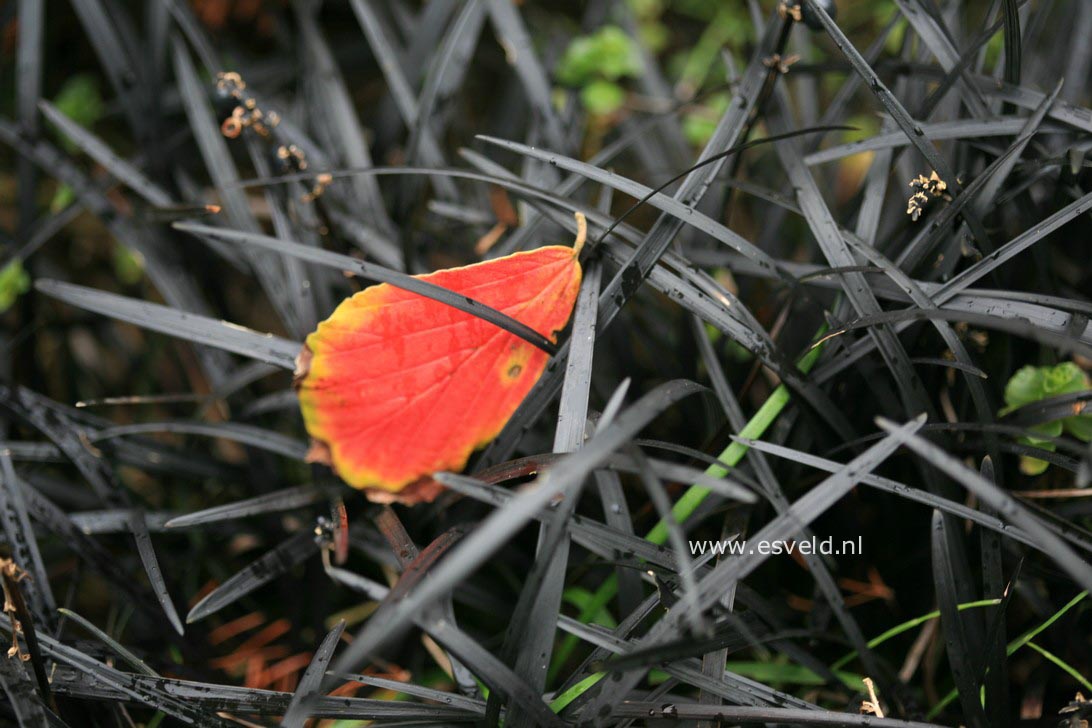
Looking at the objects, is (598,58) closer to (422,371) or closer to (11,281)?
(422,371)

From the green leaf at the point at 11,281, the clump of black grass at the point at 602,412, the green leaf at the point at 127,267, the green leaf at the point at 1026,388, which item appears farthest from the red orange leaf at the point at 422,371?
the green leaf at the point at 127,267

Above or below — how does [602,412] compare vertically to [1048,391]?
below

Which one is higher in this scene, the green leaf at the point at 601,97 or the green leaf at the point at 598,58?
the green leaf at the point at 598,58

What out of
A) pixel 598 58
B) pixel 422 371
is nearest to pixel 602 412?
pixel 422 371

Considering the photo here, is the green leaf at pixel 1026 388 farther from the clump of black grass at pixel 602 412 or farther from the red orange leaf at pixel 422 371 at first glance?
the red orange leaf at pixel 422 371

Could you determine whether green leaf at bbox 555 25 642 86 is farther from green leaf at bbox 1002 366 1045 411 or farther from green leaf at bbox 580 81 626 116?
green leaf at bbox 1002 366 1045 411

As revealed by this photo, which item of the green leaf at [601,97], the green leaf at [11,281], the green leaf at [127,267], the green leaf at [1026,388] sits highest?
the green leaf at [601,97]

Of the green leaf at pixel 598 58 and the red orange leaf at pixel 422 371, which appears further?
the green leaf at pixel 598 58

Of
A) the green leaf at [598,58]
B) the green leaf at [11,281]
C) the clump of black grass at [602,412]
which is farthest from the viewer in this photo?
the green leaf at [598,58]

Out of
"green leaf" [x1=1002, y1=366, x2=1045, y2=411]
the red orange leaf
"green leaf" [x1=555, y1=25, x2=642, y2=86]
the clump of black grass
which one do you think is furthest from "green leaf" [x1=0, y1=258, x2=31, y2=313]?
"green leaf" [x1=1002, y1=366, x2=1045, y2=411]
